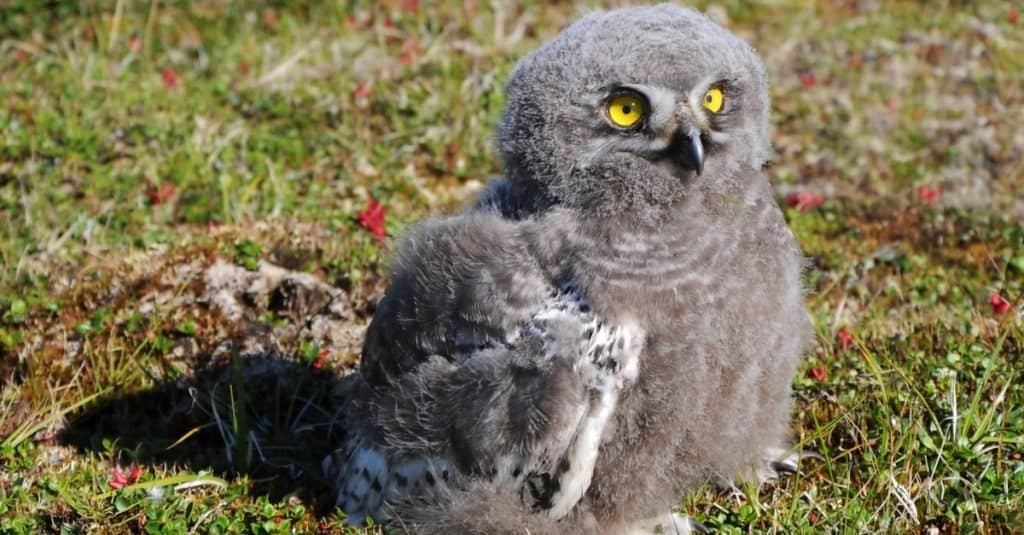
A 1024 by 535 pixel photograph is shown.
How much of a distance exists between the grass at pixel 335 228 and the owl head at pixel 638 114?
1353 mm

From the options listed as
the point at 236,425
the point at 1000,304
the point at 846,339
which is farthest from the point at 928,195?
the point at 236,425

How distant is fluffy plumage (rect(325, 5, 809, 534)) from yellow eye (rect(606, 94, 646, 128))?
0.02m

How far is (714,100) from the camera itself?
15.1 ft

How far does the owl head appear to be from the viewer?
14.5 ft

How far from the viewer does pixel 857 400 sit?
5430mm

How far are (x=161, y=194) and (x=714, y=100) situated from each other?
4721 mm

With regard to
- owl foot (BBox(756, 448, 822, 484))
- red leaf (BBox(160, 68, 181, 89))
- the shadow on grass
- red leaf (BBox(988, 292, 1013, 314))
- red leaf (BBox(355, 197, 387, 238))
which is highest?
red leaf (BBox(160, 68, 181, 89))

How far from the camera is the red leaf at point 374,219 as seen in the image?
7559 mm

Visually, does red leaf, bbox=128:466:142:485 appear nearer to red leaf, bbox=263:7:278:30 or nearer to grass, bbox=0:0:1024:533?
grass, bbox=0:0:1024:533

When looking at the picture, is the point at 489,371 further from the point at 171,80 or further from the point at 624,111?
the point at 171,80

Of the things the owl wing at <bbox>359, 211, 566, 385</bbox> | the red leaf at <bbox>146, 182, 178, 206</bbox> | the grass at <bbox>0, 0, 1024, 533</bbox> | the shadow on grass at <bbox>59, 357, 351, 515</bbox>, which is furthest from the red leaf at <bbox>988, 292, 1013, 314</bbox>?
the red leaf at <bbox>146, 182, 178, 206</bbox>

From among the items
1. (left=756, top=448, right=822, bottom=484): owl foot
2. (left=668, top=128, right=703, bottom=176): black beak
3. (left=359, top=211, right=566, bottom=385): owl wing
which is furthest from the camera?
(left=756, top=448, right=822, bottom=484): owl foot

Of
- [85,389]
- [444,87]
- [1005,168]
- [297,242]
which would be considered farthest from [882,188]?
[85,389]

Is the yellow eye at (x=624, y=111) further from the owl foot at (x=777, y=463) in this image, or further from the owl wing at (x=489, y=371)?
the owl foot at (x=777, y=463)
